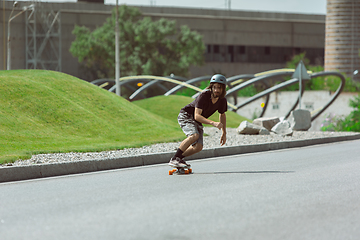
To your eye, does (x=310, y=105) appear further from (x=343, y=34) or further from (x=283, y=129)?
(x=283, y=129)

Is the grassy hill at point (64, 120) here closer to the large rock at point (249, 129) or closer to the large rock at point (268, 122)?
the large rock at point (249, 129)

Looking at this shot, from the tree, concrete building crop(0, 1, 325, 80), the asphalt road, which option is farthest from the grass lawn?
concrete building crop(0, 1, 325, 80)

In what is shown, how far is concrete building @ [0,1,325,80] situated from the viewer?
1922 inches

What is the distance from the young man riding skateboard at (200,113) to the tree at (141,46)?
117 ft

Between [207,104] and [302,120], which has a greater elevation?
[207,104]

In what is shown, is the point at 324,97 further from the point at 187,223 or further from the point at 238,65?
the point at 187,223

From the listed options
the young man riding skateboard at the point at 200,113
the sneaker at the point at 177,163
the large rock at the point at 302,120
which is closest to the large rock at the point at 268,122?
the large rock at the point at 302,120

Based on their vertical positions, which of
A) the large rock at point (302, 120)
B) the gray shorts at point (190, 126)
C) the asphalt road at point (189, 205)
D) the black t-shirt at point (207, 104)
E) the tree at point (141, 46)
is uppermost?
the tree at point (141, 46)

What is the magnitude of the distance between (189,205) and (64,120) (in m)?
10.6

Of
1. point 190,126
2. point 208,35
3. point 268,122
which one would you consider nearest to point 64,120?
point 190,126

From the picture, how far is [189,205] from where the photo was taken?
6.10 metres

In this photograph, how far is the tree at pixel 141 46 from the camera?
44969mm

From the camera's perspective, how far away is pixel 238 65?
2331 inches

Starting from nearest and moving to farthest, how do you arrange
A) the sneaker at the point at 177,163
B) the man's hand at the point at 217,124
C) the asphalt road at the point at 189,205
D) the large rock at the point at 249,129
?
the asphalt road at the point at 189,205 → the man's hand at the point at 217,124 → the sneaker at the point at 177,163 → the large rock at the point at 249,129
